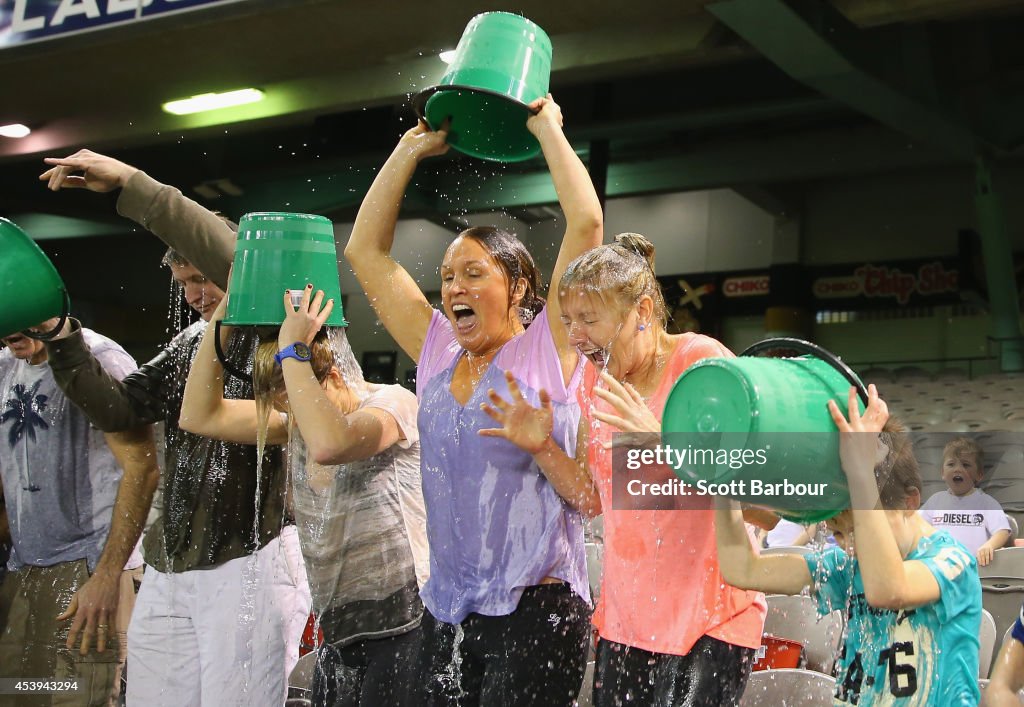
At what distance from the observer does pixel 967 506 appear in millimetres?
2600

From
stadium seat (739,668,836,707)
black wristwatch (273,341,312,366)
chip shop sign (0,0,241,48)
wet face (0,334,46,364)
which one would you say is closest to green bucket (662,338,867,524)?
stadium seat (739,668,836,707)

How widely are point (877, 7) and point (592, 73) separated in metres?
1.10

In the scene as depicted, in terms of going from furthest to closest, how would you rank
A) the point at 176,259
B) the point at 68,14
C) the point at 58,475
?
the point at 68,14 → the point at 58,475 → the point at 176,259

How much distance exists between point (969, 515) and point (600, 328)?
1451 mm

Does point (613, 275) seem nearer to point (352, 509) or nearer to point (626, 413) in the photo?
point (626, 413)

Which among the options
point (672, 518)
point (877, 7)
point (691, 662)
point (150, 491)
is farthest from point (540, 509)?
point (877, 7)

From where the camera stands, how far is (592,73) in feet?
14.1

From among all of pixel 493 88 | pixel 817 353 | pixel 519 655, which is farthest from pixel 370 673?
pixel 493 88

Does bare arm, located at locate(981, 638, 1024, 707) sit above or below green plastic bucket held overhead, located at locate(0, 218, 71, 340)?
below

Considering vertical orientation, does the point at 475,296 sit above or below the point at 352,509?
above

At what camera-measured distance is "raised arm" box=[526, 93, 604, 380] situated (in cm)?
174

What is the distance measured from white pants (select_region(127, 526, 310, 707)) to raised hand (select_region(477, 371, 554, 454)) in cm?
82

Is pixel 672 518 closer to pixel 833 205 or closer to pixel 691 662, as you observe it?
pixel 691 662

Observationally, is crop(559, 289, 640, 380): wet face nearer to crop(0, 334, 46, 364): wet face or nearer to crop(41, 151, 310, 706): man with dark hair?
crop(41, 151, 310, 706): man with dark hair
